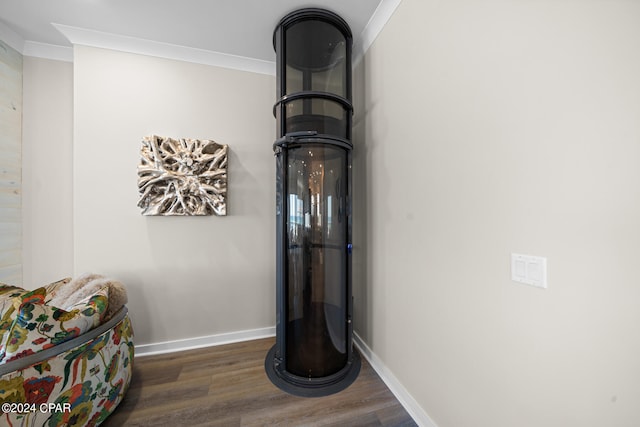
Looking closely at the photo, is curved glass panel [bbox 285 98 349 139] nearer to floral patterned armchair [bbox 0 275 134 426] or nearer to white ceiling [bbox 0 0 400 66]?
white ceiling [bbox 0 0 400 66]

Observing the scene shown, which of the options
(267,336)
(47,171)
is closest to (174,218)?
(47,171)

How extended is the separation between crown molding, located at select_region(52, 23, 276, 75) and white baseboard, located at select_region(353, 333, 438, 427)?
2881mm

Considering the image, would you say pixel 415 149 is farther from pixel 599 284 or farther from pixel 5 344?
pixel 5 344

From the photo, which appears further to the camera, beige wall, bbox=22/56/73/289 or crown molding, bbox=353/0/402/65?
beige wall, bbox=22/56/73/289

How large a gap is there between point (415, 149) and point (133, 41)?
2.63 m

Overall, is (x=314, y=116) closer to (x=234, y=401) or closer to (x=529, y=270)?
(x=529, y=270)

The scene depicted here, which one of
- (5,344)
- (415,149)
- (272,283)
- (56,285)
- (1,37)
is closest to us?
(5,344)

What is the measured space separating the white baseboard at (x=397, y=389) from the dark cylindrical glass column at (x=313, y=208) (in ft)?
0.59

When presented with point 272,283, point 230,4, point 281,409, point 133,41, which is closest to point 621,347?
point 281,409

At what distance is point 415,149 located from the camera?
59.6 inches

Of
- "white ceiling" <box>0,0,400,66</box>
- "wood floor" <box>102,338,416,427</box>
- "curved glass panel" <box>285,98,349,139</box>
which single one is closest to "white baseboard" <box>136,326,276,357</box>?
"wood floor" <box>102,338,416,427</box>

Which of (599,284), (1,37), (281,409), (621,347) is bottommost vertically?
(281,409)

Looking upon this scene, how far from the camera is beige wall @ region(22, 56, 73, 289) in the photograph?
219 cm

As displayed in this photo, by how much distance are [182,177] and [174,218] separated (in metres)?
0.40
